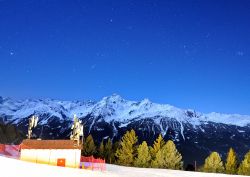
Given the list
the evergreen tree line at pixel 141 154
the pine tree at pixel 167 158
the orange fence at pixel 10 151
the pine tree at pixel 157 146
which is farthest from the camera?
the pine tree at pixel 157 146

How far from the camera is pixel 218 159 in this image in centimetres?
11262

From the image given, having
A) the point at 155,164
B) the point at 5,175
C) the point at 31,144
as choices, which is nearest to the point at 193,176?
the point at 155,164

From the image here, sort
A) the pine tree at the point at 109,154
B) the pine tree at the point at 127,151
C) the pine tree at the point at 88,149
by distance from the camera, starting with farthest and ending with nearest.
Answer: the pine tree at the point at 88,149 → the pine tree at the point at 109,154 → the pine tree at the point at 127,151

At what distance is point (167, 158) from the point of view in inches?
4176

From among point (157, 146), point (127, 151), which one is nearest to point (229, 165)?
point (157, 146)

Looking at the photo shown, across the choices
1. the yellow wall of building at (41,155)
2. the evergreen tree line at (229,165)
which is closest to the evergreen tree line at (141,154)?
the evergreen tree line at (229,165)

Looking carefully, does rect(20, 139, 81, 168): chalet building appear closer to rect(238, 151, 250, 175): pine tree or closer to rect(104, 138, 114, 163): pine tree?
rect(104, 138, 114, 163): pine tree

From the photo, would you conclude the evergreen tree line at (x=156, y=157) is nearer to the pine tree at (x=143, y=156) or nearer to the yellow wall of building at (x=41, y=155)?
the pine tree at (x=143, y=156)

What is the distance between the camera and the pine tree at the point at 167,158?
4104 inches

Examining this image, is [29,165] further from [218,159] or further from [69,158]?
[218,159]

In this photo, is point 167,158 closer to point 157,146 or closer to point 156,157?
point 156,157

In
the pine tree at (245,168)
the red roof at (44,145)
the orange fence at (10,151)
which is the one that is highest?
the red roof at (44,145)

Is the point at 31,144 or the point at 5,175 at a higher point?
the point at 31,144

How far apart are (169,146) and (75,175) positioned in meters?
53.7
